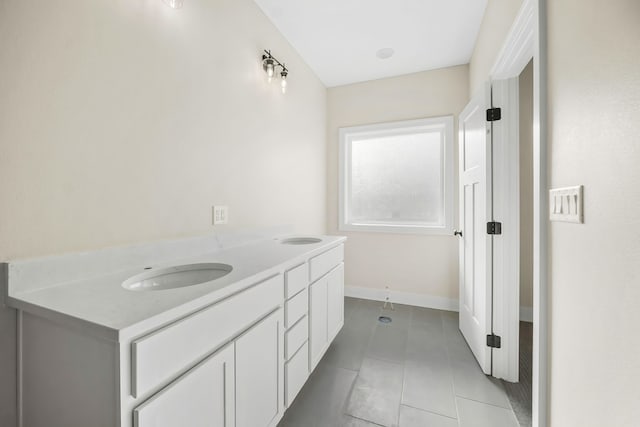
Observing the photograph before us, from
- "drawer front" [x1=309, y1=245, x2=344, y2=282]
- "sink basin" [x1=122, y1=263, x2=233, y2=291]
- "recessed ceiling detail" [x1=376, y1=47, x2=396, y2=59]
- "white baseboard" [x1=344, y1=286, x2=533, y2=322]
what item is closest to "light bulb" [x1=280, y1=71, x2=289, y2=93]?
"recessed ceiling detail" [x1=376, y1=47, x2=396, y2=59]

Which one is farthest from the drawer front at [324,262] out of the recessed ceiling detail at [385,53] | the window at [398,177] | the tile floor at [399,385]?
the recessed ceiling detail at [385,53]

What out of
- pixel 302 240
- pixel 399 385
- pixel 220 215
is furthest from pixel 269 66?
pixel 399 385

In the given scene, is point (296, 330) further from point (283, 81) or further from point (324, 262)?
point (283, 81)

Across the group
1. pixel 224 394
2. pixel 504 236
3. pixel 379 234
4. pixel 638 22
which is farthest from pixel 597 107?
pixel 379 234

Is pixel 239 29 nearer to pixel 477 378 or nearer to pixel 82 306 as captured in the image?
pixel 82 306

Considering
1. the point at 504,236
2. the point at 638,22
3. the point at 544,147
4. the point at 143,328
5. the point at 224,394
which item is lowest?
the point at 224,394

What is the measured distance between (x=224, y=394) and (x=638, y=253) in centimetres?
125

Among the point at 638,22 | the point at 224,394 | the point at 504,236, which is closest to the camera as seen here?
the point at 638,22

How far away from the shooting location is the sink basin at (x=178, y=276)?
1.08m

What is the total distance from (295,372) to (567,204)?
144 cm

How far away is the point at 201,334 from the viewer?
0.80 metres

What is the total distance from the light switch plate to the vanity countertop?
3.66 ft

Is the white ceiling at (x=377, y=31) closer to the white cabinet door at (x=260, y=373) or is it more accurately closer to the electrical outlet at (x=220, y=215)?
the electrical outlet at (x=220, y=215)

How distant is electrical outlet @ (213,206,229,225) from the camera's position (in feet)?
5.20
